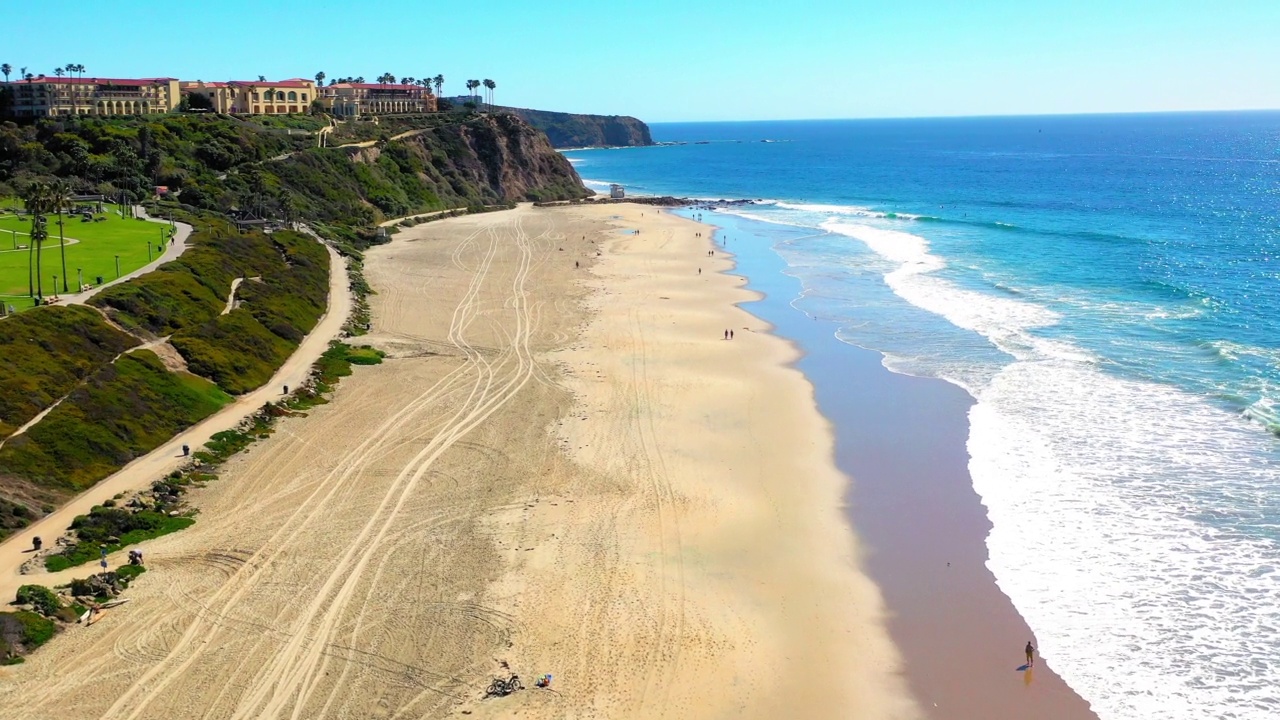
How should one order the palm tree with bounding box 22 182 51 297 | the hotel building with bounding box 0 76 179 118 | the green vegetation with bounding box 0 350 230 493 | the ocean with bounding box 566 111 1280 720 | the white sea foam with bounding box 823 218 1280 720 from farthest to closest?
the hotel building with bounding box 0 76 179 118
the palm tree with bounding box 22 182 51 297
the green vegetation with bounding box 0 350 230 493
the ocean with bounding box 566 111 1280 720
the white sea foam with bounding box 823 218 1280 720

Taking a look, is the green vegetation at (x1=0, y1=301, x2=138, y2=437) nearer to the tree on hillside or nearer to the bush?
the bush

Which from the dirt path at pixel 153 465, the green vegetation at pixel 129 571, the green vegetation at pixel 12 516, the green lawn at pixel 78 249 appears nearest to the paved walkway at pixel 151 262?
the green lawn at pixel 78 249

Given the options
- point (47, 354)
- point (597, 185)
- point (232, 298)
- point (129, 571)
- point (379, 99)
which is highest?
point (379, 99)

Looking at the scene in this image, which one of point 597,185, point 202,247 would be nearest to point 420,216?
point 202,247

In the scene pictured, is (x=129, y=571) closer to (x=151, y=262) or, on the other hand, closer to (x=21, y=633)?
(x=21, y=633)

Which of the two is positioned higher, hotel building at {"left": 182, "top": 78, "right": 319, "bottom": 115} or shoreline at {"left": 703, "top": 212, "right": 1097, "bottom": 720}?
hotel building at {"left": 182, "top": 78, "right": 319, "bottom": 115}

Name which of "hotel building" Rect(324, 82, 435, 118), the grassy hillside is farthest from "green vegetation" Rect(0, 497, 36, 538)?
"hotel building" Rect(324, 82, 435, 118)
